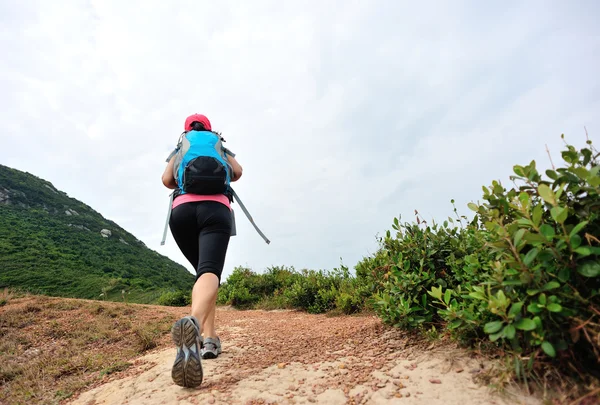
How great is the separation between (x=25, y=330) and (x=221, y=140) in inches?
197

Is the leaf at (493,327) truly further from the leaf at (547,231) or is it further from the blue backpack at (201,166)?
the blue backpack at (201,166)

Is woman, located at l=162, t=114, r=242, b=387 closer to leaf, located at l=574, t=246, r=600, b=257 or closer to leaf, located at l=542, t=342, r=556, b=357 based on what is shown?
leaf, located at l=542, t=342, r=556, b=357

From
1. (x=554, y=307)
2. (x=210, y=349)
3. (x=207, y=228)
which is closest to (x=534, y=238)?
(x=554, y=307)

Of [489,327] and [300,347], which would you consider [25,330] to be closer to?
[300,347]

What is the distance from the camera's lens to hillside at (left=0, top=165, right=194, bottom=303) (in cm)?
2170

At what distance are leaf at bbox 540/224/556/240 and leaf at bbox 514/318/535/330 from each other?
39cm

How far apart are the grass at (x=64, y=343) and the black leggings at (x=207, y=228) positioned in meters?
1.70

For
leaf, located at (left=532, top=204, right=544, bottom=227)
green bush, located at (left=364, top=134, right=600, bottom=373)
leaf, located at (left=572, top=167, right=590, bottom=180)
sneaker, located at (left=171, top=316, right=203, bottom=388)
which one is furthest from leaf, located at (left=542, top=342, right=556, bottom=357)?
Result: sneaker, located at (left=171, top=316, right=203, bottom=388)

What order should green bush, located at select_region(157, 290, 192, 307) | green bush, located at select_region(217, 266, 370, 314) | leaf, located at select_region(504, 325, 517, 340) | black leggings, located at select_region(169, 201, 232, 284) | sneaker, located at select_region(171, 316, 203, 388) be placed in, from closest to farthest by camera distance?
leaf, located at select_region(504, 325, 517, 340), sneaker, located at select_region(171, 316, 203, 388), black leggings, located at select_region(169, 201, 232, 284), green bush, located at select_region(217, 266, 370, 314), green bush, located at select_region(157, 290, 192, 307)

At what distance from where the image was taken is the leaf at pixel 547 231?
1631mm

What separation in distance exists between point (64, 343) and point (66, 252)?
102ft

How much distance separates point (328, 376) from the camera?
2395mm

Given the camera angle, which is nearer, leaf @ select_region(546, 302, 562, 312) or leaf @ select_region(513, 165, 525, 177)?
leaf @ select_region(546, 302, 562, 312)

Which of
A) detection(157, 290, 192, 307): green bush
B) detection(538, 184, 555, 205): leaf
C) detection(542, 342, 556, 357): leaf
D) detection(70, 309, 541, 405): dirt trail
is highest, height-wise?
detection(157, 290, 192, 307): green bush
